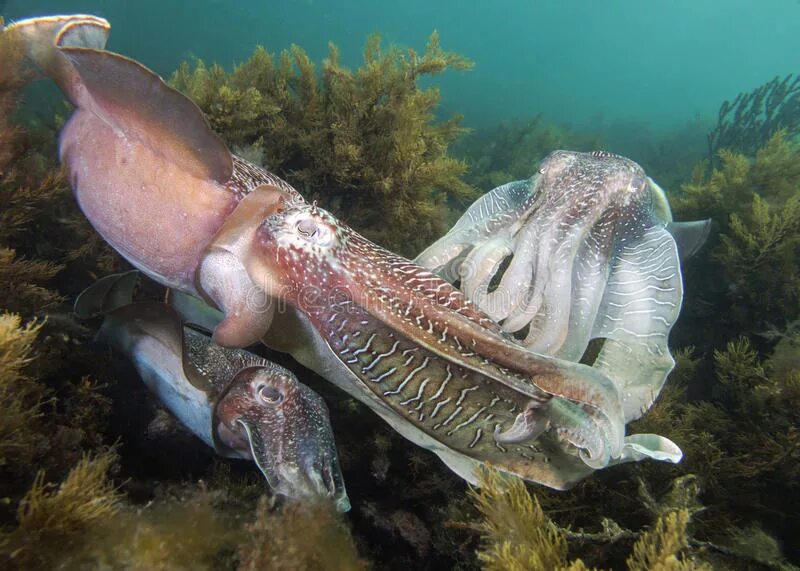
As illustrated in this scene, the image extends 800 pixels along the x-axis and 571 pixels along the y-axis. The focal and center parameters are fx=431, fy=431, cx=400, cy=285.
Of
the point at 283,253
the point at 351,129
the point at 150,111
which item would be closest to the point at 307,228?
the point at 283,253

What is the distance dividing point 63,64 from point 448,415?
3.11 meters

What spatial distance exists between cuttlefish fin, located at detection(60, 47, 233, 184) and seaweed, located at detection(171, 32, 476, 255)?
155cm

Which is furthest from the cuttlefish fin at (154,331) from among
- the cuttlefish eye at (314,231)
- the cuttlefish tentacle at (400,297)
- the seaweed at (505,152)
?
the seaweed at (505,152)

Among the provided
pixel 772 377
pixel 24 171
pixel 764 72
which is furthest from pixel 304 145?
pixel 764 72

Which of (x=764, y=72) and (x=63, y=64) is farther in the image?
(x=764, y=72)

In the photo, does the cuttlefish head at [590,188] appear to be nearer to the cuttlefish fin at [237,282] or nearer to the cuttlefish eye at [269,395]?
the cuttlefish fin at [237,282]

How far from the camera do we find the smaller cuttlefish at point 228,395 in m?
2.62

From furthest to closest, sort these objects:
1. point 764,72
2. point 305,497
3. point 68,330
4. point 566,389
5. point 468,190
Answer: point 764,72
point 468,190
point 68,330
point 305,497
point 566,389

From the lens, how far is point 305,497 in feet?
7.85

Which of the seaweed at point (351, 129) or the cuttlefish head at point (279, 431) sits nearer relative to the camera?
the cuttlefish head at point (279, 431)

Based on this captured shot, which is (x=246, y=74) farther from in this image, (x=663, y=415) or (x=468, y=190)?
(x=663, y=415)

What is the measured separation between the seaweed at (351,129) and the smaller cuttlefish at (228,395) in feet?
5.99

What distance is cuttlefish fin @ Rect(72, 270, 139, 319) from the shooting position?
3029mm

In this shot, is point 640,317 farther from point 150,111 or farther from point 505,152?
point 505,152
